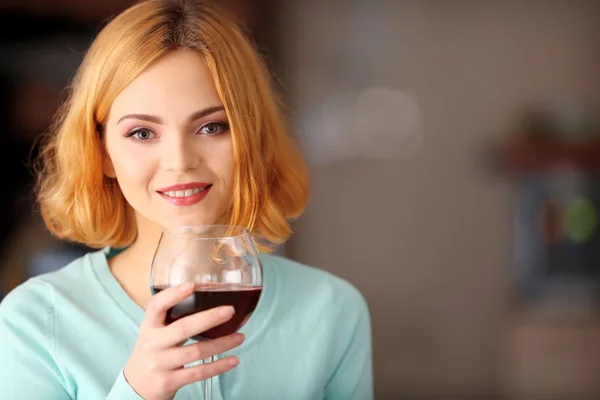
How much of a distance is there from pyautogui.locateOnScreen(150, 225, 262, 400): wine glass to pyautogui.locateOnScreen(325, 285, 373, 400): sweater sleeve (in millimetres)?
386

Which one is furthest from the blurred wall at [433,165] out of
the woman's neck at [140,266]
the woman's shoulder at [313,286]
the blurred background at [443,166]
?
the woman's neck at [140,266]

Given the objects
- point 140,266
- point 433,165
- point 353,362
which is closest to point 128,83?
point 140,266

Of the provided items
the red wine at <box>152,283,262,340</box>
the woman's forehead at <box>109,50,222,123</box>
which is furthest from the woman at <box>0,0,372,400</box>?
the red wine at <box>152,283,262,340</box>

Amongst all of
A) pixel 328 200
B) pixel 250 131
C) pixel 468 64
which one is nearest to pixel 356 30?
pixel 468 64

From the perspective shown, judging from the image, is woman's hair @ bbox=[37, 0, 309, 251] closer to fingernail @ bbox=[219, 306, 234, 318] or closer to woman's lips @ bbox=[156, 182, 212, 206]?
woman's lips @ bbox=[156, 182, 212, 206]

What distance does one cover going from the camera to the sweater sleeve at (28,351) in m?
0.99

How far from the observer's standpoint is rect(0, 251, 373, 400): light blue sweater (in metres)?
1.01

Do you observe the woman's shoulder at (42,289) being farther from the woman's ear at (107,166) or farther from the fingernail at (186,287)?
the fingernail at (186,287)

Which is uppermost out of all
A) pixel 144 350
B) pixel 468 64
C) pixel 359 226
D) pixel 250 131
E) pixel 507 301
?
pixel 468 64

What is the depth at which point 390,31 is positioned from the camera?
15.8 feet

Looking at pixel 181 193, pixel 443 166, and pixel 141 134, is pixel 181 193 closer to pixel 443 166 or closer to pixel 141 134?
pixel 141 134

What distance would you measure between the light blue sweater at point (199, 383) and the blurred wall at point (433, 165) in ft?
11.6

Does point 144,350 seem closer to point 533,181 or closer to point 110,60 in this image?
point 110,60

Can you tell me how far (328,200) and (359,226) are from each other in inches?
9.4
